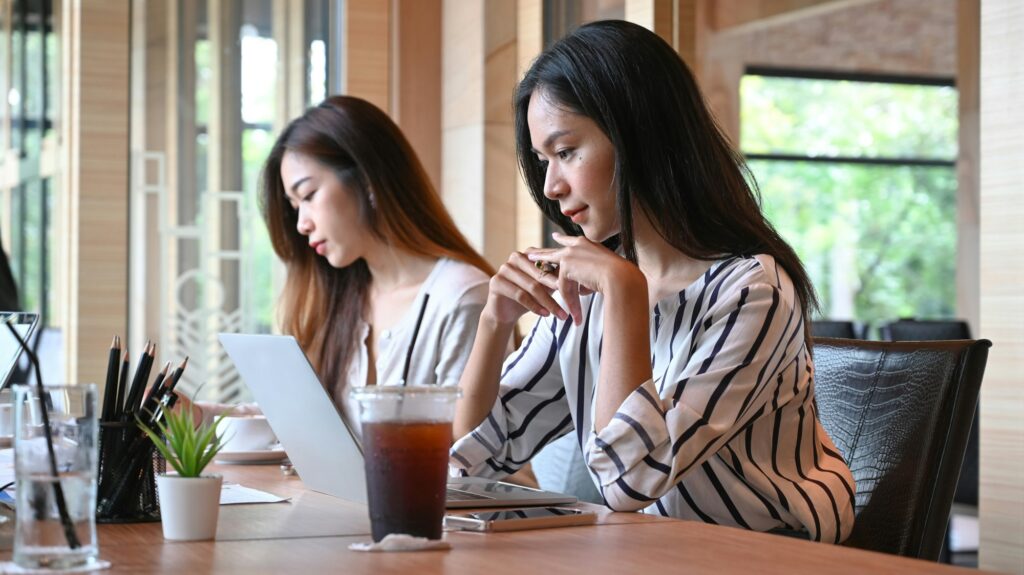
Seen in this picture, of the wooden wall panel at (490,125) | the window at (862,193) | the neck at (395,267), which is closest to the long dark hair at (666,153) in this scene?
the neck at (395,267)

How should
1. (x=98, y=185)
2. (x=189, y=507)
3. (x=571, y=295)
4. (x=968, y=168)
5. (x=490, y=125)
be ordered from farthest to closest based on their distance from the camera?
(x=968, y=168) → (x=98, y=185) → (x=490, y=125) → (x=571, y=295) → (x=189, y=507)

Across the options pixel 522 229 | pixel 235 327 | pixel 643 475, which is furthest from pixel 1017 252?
pixel 235 327

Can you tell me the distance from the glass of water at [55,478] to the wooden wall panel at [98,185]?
2681 millimetres

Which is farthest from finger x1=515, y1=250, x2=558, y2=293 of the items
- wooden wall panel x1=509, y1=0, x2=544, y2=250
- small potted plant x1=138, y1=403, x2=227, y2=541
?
wooden wall panel x1=509, y1=0, x2=544, y2=250

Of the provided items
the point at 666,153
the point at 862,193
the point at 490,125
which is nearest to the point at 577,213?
the point at 666,153

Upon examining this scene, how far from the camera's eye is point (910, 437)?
154 centimetres

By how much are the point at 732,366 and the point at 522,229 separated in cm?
190

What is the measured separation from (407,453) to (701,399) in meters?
0.52

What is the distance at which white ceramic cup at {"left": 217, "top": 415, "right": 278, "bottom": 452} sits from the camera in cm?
196

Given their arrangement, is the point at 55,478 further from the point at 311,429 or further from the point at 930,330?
the point at 930,330

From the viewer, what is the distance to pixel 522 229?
3.38 m

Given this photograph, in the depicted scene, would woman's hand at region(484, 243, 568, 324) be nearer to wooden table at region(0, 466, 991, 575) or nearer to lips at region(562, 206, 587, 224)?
lips at region(562, 206, 587, 224)

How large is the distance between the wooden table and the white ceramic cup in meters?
0.66

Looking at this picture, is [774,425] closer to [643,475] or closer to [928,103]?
[643,475]
